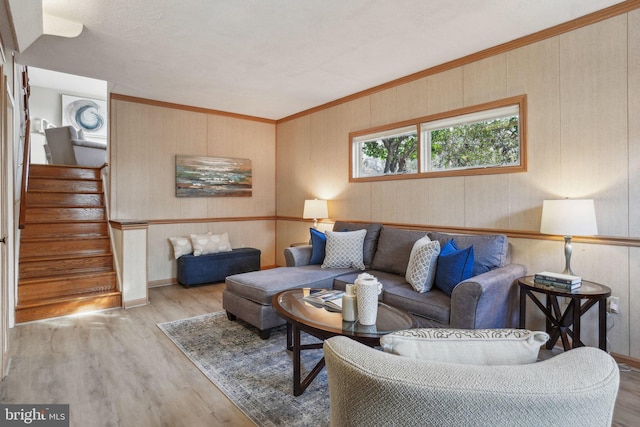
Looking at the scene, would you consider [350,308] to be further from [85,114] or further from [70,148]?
[85,114]

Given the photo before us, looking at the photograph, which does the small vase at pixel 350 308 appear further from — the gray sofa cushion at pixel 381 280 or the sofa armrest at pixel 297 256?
the sofa armrest at pixel 297 256

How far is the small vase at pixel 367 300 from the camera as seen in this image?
200 cm

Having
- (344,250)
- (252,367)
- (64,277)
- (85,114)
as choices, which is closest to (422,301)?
(344,250)

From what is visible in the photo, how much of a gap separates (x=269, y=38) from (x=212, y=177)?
285 cm

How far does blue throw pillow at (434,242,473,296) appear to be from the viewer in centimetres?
268

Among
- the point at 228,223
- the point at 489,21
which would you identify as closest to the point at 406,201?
the point at 489,21

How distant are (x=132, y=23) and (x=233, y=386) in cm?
286

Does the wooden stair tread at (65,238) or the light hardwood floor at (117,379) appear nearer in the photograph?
the light hardwood floor at (117,379)

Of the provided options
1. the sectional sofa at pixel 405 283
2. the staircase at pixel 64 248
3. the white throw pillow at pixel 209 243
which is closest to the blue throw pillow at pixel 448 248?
the sectional sofa at pixel 405 283

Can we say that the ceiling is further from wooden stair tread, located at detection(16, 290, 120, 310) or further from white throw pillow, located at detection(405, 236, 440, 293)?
wooden stair tread, located at detection(16, 290, 120, 310)

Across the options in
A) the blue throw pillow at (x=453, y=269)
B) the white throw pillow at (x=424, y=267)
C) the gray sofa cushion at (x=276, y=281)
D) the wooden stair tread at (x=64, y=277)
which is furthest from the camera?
the wooden stair tread at (x=64, y=277)

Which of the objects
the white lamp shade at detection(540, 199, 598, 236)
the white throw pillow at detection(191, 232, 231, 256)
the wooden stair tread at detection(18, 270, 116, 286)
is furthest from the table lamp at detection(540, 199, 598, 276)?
the wooden stair tread at detection(18, 270, 116, 286)

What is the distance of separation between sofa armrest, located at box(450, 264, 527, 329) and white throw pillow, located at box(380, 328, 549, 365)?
4.99 ft

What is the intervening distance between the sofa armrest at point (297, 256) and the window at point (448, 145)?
1.23 m
